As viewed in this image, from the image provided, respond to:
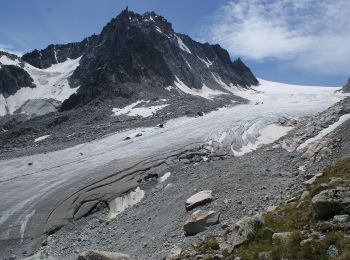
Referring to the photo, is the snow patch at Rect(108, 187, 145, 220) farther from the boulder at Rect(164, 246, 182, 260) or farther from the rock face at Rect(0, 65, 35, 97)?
the rock face at Rect(0, 65, 35, 97)

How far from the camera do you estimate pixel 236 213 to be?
2420 centimetres

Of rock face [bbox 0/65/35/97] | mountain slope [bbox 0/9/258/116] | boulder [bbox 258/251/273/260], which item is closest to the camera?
boulder [bbox 258/251/273/260]

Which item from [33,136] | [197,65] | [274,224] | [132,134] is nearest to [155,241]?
[274,224]

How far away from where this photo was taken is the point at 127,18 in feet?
582

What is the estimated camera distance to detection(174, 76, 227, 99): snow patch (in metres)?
144

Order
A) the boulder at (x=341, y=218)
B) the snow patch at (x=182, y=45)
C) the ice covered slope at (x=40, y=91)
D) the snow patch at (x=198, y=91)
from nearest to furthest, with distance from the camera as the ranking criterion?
1. the boulder at (x=341, y=218)
2. the snow patch at (x=198, y=91)
3. the ice covered slope at (x=40, y=91)
4. the snow patch at (x=182, y=45)

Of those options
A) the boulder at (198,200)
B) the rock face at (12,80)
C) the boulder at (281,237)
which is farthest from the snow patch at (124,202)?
the rock face at (12,80)

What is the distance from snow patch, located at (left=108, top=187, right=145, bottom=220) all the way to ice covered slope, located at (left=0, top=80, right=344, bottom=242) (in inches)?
67.1

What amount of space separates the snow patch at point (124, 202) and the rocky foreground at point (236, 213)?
42cm

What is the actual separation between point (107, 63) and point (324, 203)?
121m

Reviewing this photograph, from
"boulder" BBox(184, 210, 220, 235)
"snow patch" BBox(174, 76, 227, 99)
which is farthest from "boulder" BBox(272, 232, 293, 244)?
"snow patch" BBox(174, 76, 227, 99)

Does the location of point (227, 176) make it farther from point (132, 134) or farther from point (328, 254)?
point (132, 134)

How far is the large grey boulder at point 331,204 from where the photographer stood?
16344 mm

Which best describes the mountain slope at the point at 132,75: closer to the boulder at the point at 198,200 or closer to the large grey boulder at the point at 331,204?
the boulder at the point at 198,200
